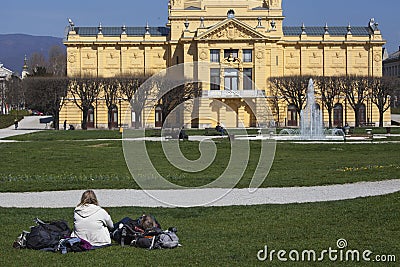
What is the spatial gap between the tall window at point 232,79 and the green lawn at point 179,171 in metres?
40.7

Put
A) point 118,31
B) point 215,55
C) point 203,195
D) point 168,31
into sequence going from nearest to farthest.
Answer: point 203,195, point 215,55, point 118,31, point 168,31

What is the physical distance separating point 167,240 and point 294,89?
66372 millimetres

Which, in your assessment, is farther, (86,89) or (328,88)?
(328,88)

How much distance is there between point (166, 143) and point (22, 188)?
20535 millimetres

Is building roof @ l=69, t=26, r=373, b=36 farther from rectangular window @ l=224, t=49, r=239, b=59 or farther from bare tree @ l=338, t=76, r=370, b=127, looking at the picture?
bare tree @ l=338, t=76, r=370, b=127

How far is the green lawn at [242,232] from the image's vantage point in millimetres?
11914

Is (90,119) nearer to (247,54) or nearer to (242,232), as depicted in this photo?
(247,54)

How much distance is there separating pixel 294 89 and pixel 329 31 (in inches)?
703

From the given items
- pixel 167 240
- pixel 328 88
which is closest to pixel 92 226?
pixel 167 240

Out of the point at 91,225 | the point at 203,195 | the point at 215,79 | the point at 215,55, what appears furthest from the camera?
the point at 215,55

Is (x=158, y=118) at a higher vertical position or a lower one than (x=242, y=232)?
higher

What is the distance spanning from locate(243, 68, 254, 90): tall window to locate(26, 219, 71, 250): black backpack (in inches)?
2772

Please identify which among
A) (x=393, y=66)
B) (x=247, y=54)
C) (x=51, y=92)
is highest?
(x=393, y=66)

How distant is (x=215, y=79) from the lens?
83562 mm
